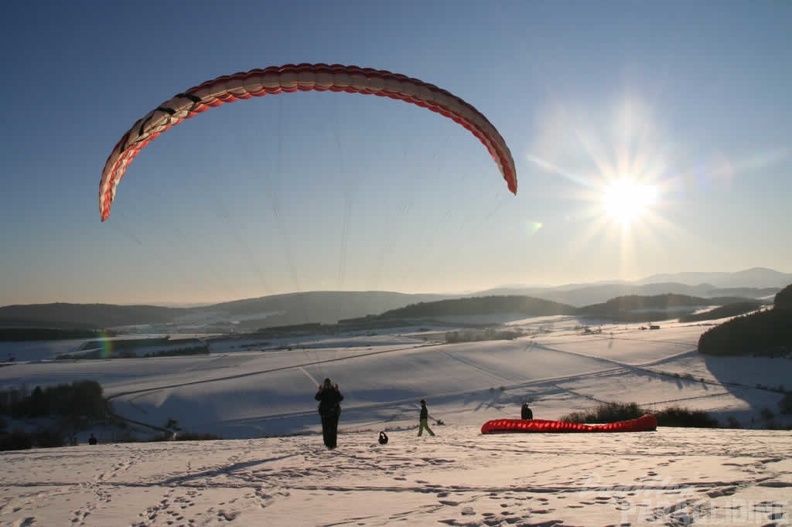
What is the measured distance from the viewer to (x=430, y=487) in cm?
538

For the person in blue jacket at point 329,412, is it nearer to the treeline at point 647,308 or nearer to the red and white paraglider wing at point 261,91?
the red and white paraglider wing at point 261,91

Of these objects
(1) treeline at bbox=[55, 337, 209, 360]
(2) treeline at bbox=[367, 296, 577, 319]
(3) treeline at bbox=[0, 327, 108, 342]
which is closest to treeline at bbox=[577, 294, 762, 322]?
(2) treeline at bbox=[367, 296, 577, 319]

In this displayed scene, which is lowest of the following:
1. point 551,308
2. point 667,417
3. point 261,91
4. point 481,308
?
point 667,417

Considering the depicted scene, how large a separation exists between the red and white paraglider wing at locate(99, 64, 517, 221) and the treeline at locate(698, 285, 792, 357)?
1734 inches

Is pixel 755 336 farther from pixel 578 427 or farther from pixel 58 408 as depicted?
pixel 58 408

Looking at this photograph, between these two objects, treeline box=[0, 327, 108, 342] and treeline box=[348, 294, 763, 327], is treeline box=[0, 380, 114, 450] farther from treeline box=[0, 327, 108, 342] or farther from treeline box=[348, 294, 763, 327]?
treeline box=[348, 294, 763, 327]

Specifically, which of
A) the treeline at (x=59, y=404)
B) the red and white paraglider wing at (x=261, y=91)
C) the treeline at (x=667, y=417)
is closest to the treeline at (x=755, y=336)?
the treeline at (x=667, y=417)

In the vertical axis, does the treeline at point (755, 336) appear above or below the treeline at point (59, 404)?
above

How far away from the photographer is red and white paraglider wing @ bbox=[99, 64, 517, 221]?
1041 centimetres

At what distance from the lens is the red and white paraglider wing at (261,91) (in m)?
10.4

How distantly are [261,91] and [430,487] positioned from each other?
879 cm

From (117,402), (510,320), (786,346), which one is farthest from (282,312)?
(786,346)

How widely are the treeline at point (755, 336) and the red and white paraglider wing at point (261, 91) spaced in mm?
44039

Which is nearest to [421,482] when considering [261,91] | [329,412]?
[329,412]
